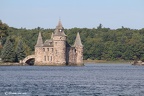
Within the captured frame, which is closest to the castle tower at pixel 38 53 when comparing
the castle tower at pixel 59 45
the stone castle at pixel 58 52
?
the stone castle at pixel 58 52

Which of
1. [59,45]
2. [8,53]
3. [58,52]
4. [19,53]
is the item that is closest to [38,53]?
[58,52]

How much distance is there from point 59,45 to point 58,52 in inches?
63.4

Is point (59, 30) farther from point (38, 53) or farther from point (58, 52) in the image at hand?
point (38, 53)

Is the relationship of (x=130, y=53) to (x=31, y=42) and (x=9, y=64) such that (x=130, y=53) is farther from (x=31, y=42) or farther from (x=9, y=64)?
(x=9, y=64)

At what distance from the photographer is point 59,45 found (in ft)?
412

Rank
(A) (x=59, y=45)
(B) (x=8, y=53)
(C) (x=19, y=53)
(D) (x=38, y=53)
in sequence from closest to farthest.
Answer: (A) (x=59, y=45)
(B) (x=8, y=53)
(D) (x=38, y=53)
(C) (x=19, y=53)

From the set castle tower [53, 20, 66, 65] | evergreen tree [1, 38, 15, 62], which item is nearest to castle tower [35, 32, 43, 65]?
castle tower [53, 20, 66, 65]

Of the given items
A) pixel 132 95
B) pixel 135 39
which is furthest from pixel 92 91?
pixel 135 39

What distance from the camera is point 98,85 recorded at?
207 ft

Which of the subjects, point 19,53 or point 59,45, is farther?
point 19,53

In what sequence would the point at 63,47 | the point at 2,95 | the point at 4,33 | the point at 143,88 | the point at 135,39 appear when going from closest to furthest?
the point at 2,95 → the point at 143,88 → the point at 63,47 → the point at 4,33 → the point at 135,39

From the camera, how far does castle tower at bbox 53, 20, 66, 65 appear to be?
125088 millimetres

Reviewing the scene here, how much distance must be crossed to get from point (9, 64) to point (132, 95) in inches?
3090

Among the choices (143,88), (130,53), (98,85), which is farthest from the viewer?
(130,53)
